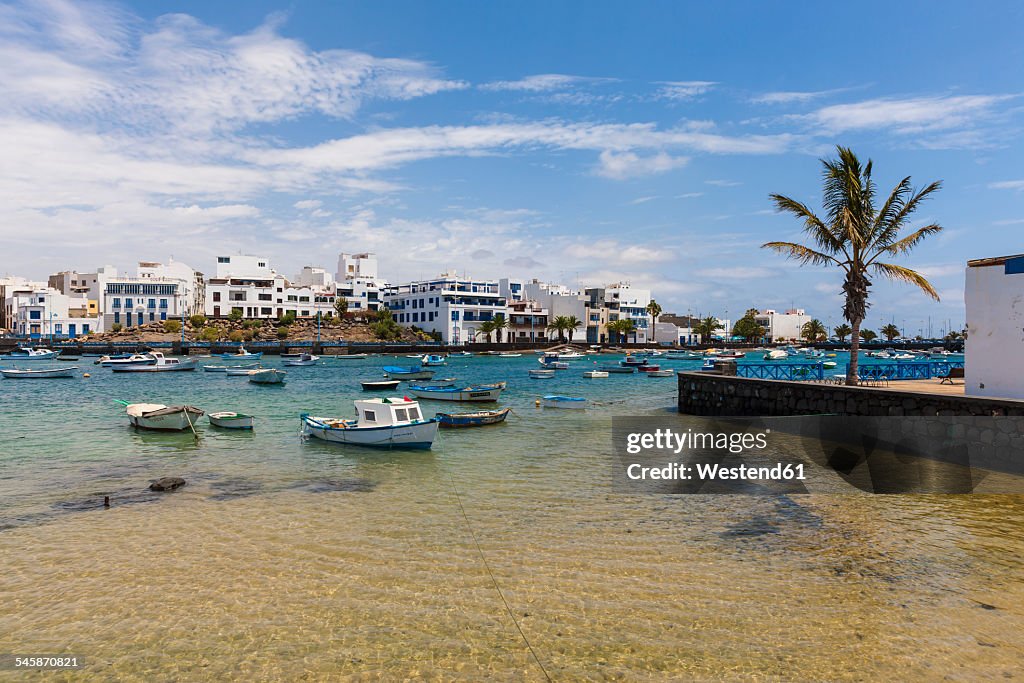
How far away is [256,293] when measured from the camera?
146125mm

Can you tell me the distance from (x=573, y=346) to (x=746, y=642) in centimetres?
13818

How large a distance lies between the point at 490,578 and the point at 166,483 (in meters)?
12.3

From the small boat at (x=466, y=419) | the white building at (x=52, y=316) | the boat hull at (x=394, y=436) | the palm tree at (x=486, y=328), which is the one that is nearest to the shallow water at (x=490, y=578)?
the boat hull at (x=394, y=436)

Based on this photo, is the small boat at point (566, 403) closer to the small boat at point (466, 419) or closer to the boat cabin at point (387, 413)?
the small boat at point (466, 419)

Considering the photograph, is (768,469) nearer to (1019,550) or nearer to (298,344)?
(1019,550)

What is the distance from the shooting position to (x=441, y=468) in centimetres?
2211

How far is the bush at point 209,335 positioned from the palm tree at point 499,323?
57.7m

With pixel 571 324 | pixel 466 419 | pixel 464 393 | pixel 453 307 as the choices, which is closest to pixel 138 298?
pixel 453 307

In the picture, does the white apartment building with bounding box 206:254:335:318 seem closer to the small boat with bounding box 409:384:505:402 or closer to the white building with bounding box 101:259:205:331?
the white building with bounding box 101:259:205:331

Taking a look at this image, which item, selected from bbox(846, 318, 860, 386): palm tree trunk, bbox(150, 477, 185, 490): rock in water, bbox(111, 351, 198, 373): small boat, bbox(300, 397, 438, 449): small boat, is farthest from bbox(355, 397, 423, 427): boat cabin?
bbox(111, 351, 198, 373): small boat

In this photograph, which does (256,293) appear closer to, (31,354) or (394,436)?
(31,354)

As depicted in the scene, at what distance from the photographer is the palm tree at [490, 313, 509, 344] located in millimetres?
140500

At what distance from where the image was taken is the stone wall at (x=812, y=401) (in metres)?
21.2

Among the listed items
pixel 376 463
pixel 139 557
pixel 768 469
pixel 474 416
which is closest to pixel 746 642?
pixel 139 557
